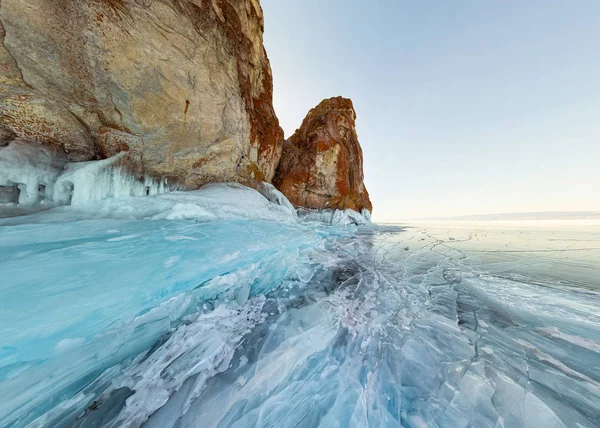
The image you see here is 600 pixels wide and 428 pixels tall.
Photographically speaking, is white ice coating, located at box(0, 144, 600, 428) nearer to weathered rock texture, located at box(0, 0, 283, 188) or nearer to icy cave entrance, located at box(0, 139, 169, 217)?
icy cave entrance, located at box(0, 139, 169, 217)

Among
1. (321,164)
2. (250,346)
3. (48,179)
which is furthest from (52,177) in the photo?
(321,164)

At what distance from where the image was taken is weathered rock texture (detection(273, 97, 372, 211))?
1572 cm

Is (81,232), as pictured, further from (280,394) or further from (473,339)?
(473,339)

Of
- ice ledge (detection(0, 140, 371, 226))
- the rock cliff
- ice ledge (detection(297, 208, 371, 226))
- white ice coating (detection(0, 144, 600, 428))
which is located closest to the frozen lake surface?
white ice coating (detection(0, 144, 600, 428))

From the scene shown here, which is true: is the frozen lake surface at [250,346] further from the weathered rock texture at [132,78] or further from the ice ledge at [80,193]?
the weathered rock texture at [132,78]

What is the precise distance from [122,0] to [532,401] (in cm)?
813

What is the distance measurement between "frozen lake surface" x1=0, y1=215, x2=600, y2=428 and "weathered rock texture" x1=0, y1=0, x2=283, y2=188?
338 cm

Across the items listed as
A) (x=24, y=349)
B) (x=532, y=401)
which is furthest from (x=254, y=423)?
(x=532, y=401)

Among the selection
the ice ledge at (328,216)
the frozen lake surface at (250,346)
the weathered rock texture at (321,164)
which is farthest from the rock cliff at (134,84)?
the ice ledge at (328,216)

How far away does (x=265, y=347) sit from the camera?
160 centimetres

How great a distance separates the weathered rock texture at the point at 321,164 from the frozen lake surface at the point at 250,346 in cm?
1330

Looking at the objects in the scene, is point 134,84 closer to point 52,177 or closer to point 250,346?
point 52,177

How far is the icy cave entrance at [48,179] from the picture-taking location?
366cm

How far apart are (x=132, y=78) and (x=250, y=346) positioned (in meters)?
6.40
